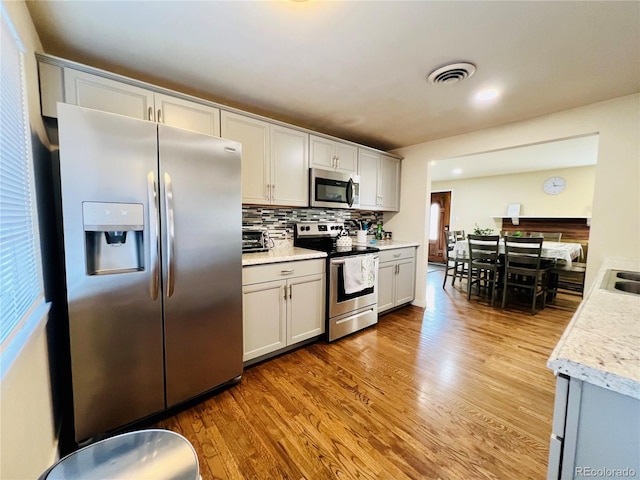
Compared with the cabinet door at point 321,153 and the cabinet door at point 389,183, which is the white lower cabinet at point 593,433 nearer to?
the cabinet door at point 321,153

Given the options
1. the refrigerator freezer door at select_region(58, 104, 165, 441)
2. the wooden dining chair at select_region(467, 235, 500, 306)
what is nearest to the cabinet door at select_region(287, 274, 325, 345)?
the refrigerator freezer door at select_region(58, 104, 165, 441)

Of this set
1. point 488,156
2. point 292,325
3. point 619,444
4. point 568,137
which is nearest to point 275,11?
point 619,444

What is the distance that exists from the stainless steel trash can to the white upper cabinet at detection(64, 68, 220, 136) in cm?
184

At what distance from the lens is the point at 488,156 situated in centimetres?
438

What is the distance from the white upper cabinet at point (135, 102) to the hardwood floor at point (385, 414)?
6.49 feet

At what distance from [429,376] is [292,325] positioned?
1168 mm

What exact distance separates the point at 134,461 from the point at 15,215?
100 centimetres

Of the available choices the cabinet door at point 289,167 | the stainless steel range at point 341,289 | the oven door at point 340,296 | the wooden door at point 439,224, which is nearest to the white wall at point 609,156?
the stainless steel range at point 341,289

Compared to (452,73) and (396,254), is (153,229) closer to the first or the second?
(452,73)

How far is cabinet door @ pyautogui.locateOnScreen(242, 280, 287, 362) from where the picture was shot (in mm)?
2053

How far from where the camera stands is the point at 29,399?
1.02 meters

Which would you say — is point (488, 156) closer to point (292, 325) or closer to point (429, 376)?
point (429, 376)

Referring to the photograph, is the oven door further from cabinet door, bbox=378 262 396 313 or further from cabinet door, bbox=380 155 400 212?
cabinet door, bbox=380 155 400 212

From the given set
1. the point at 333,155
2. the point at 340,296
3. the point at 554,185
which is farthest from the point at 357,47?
the point at 554,185
